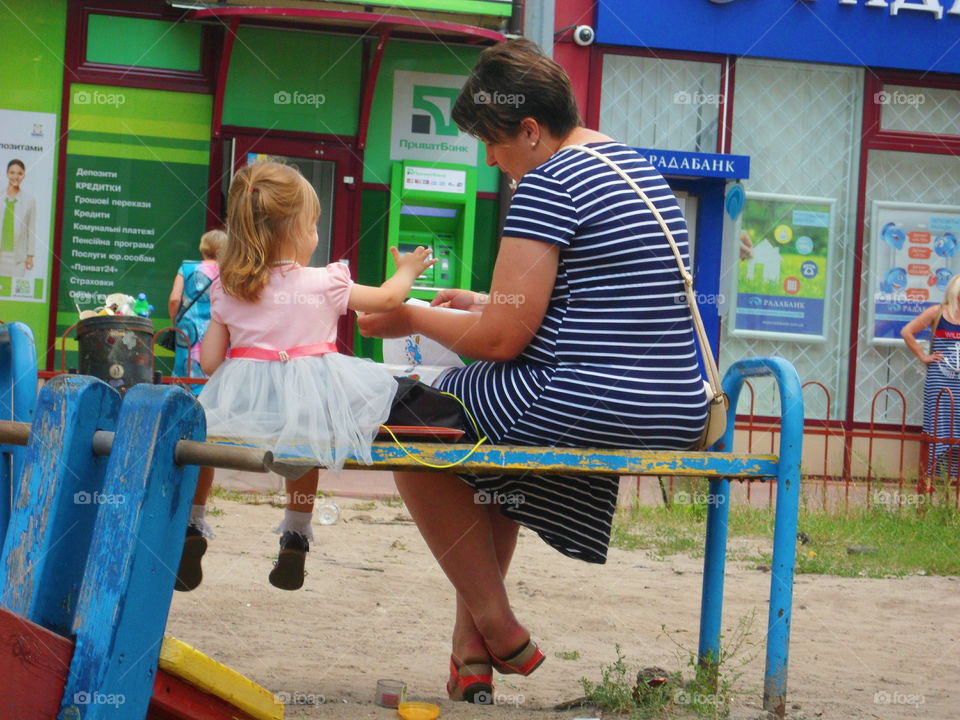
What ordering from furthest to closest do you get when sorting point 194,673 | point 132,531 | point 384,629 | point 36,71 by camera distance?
point 36,71 → point 384,629 → point 194,673 → point 132,531

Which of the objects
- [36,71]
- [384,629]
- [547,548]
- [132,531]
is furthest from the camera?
[36,71]

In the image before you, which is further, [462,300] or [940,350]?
[940,350]

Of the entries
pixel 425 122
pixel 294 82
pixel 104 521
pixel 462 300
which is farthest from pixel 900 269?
pixel 104 521

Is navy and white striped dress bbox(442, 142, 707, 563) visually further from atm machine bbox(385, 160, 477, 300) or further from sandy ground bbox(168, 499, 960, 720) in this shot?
atm machine bbox(385, 160, 477, 300)

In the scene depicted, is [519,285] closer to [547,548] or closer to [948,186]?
[547,548]

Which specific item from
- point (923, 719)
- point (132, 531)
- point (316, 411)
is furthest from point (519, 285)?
point (923, 719)

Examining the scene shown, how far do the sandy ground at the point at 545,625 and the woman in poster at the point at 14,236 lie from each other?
376 centimetres

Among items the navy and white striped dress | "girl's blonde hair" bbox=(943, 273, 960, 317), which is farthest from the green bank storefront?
the navy and white striped dress

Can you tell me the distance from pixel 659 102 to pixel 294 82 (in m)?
3.01

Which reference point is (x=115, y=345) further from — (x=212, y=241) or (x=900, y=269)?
(x=900, y=269)

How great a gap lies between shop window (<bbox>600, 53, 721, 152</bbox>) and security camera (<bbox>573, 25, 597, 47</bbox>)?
372 mm

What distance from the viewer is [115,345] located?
716 centimetres

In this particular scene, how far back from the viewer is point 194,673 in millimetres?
2072

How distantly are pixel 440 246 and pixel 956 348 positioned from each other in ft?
13.3
